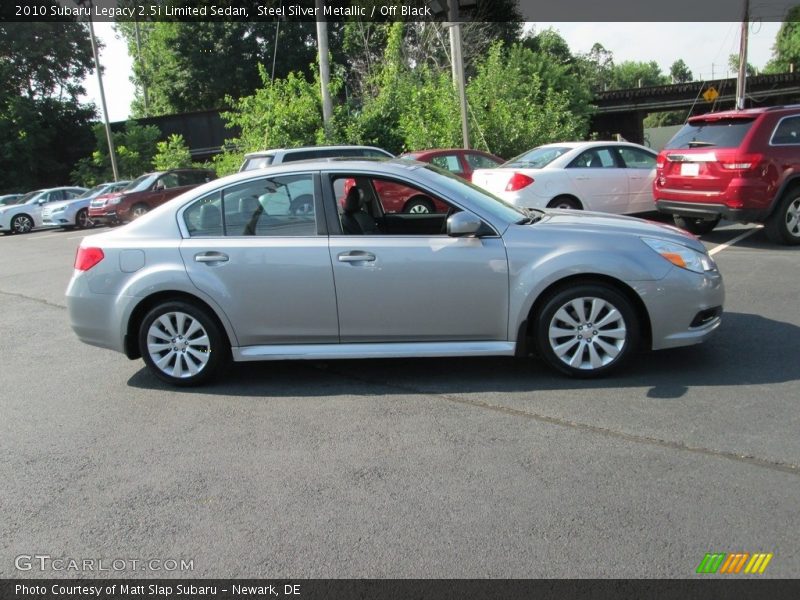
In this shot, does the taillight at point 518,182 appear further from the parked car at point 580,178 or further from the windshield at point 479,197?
the windshield at point 479,197

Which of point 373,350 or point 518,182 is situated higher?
point 518,182

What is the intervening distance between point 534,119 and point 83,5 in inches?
1060

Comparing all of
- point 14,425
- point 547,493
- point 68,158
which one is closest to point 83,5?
point 68,158

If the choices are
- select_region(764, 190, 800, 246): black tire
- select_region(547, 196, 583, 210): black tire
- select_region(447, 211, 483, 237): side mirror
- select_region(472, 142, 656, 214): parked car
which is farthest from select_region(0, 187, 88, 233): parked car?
select_region(447, 211, 483, 237): side mirror

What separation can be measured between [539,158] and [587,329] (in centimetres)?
711

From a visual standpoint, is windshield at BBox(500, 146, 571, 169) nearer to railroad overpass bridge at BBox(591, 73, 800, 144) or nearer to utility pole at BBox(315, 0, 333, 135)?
utility pole at BBox(315, 0, 333, 135)

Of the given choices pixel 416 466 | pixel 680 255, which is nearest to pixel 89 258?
pixel 416 466

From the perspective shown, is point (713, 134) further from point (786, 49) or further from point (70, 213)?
point (786, 49)

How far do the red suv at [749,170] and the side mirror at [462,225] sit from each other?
5659mm

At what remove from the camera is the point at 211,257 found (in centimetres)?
498

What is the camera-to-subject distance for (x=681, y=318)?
475cm

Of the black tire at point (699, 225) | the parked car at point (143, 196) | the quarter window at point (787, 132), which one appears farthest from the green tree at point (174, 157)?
the quarter window at point (787, 132)

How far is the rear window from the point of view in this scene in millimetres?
9078

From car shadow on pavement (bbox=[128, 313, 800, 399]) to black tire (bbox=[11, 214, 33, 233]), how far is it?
2184 centimetres
